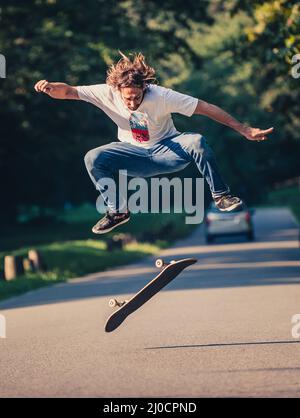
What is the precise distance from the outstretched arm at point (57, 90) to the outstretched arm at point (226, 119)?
1204 millimetres

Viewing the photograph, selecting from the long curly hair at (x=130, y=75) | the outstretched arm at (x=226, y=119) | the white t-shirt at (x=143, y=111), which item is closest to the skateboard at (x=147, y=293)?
the white t-shirt at (x=143, y=111)

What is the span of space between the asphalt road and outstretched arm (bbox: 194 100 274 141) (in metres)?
1.95

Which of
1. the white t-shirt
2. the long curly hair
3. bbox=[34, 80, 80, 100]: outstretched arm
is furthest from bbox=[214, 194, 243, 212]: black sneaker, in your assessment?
bbox=[34, 80, 80, 100]: outstretched arm

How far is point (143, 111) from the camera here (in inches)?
370

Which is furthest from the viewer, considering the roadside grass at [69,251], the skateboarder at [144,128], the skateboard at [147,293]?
the roadside grass at [69,251]

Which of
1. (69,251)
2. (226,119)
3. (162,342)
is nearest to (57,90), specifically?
(226,119)

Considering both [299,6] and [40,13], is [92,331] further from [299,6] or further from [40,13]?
[40,13]

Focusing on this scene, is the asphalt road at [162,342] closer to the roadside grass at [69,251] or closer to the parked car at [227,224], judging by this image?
the roadside grass at [69,251]

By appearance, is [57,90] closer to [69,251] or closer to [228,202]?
[228,202]

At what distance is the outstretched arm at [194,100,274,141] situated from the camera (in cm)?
900

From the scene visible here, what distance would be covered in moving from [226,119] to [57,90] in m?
1.59

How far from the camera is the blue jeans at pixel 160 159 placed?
30.8 ft

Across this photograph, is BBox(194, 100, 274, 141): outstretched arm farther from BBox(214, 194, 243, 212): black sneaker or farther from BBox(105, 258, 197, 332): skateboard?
BBox(105, 258, 197, 332): skateboard
